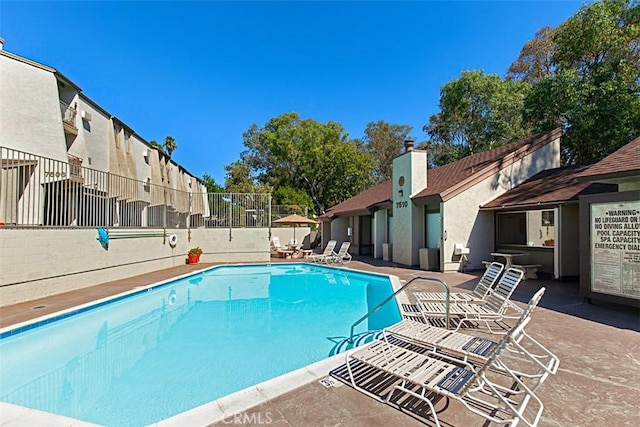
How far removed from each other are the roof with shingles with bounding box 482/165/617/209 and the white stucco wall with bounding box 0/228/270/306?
14293mm

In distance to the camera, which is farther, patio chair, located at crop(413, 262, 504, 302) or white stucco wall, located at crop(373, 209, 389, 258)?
white stucco wall, located at crop(373, 209, 389, 258)

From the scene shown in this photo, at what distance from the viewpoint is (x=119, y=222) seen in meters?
11.8

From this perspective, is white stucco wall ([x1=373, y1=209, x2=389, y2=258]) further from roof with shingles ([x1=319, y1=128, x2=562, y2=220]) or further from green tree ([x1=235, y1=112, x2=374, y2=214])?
green tree ([x1=235, y1=112, x2=374, y2=214])

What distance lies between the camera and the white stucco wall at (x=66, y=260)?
7.49m

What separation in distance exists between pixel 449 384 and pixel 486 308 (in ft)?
12.0

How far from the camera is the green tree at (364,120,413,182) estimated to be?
4350 cm

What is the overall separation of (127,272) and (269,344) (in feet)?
27.7

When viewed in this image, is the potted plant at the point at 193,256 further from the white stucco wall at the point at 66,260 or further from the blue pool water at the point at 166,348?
the blue pool water at the point at 166,348

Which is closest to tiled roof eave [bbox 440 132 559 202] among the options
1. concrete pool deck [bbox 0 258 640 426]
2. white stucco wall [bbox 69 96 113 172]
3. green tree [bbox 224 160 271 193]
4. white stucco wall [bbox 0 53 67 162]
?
concrete pool deck [bbox 0 258 640 426]

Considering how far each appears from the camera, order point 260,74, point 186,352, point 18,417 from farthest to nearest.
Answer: point 260,74 < point 186,352 < point 18,417

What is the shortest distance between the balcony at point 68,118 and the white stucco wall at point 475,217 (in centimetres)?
1982

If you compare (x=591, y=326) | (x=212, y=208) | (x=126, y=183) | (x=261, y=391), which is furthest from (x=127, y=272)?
(x=591, y=326)

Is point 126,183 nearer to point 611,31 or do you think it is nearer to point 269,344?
point 269,344

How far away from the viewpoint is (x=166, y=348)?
6203 millimetres
